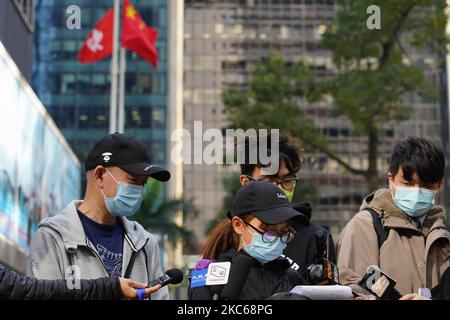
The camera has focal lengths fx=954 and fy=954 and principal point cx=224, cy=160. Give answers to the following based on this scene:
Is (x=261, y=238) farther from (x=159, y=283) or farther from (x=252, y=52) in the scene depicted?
(x=252, y=52)

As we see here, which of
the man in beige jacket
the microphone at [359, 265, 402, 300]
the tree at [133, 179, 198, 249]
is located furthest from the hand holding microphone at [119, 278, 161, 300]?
the tree at [133, 179, 198, 249]

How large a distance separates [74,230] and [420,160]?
1.68 m

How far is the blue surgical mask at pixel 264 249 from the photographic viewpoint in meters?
3.94

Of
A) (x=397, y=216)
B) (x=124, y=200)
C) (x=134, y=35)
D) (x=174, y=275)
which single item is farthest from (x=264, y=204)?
(x=134, y=35)

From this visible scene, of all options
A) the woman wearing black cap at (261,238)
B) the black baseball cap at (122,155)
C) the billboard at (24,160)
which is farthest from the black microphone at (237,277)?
the billboard at (24,160)

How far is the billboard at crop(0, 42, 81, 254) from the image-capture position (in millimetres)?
21438

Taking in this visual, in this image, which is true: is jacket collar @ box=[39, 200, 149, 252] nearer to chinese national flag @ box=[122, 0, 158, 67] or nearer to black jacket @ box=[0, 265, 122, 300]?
black jacket @ box=[0, 265, 122, 300]

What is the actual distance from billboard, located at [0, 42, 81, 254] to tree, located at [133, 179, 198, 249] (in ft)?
15.0

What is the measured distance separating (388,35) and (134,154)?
801 inches

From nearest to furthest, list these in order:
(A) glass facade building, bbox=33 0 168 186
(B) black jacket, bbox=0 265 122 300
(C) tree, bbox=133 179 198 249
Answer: (B) black jacket, bbox=0 265 122 300 → (C) tree, bbox=133 179 198 249 → (A) glass facade building, bbox=33 0 168 186

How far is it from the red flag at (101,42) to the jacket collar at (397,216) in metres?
22.4

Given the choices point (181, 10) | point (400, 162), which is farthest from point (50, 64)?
point (400, 162)

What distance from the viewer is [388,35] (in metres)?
23.9

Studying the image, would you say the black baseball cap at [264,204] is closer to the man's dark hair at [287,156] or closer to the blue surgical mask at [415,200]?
the blue surgical mask at [415,200]
